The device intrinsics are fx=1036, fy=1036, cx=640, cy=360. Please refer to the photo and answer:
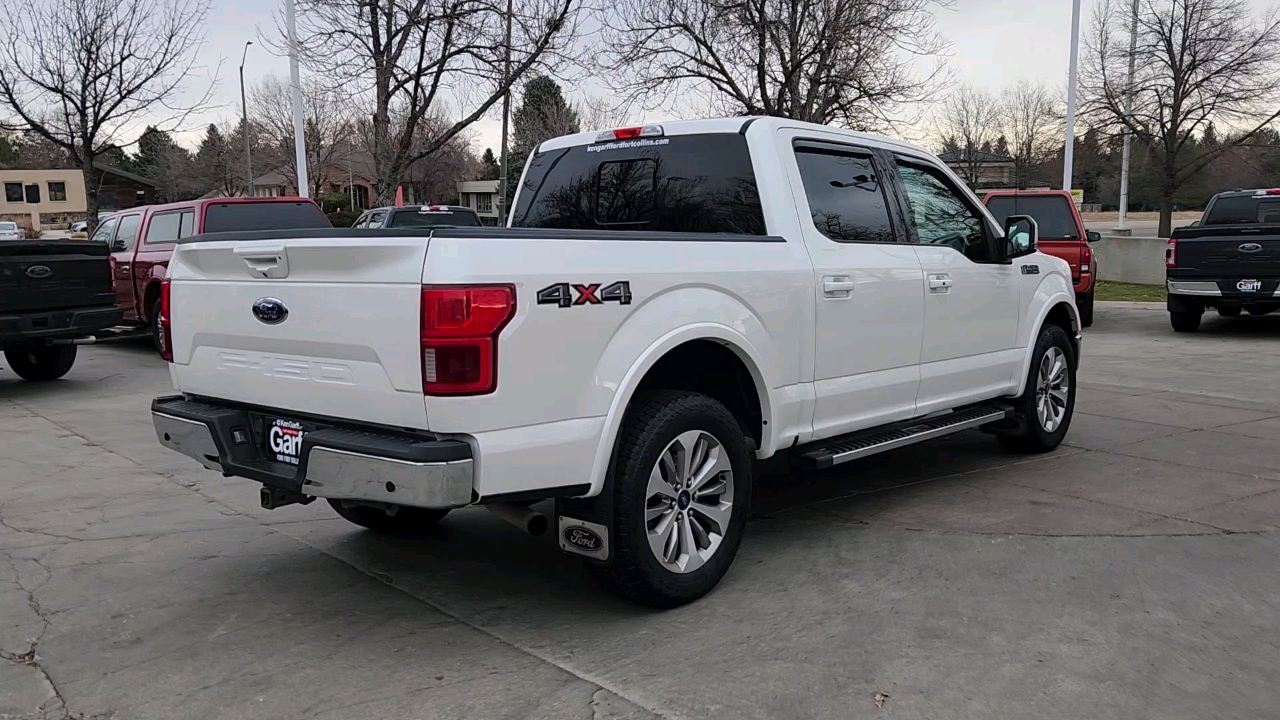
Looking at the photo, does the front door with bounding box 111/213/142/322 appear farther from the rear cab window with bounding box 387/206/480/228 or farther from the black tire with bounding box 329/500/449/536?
the black tire with bounding box 329/500/449/536

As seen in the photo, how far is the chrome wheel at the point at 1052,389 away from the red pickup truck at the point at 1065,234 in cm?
786

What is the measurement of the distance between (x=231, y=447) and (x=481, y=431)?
4.12 feet

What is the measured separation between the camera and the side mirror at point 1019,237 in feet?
21.0

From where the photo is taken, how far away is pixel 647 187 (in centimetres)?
541

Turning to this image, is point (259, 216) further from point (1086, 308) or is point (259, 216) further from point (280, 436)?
point (1086, 308)

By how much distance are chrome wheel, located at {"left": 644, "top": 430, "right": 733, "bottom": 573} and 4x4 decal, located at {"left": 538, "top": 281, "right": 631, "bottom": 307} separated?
652 mm

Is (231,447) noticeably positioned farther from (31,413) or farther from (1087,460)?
(31,413)

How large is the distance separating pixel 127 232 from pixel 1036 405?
40.1 feet

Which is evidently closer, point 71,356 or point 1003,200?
point 71,356

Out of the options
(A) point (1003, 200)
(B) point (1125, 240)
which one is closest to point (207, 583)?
(A) point (1003, 200)

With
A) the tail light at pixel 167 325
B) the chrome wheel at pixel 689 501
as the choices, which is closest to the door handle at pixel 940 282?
the chrome wheel at pixel 689 501

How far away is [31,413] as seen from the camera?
930 centimetres

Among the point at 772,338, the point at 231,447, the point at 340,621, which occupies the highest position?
the point at 772,338

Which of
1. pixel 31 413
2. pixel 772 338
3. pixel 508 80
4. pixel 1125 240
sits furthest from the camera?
pixel 1125 240
